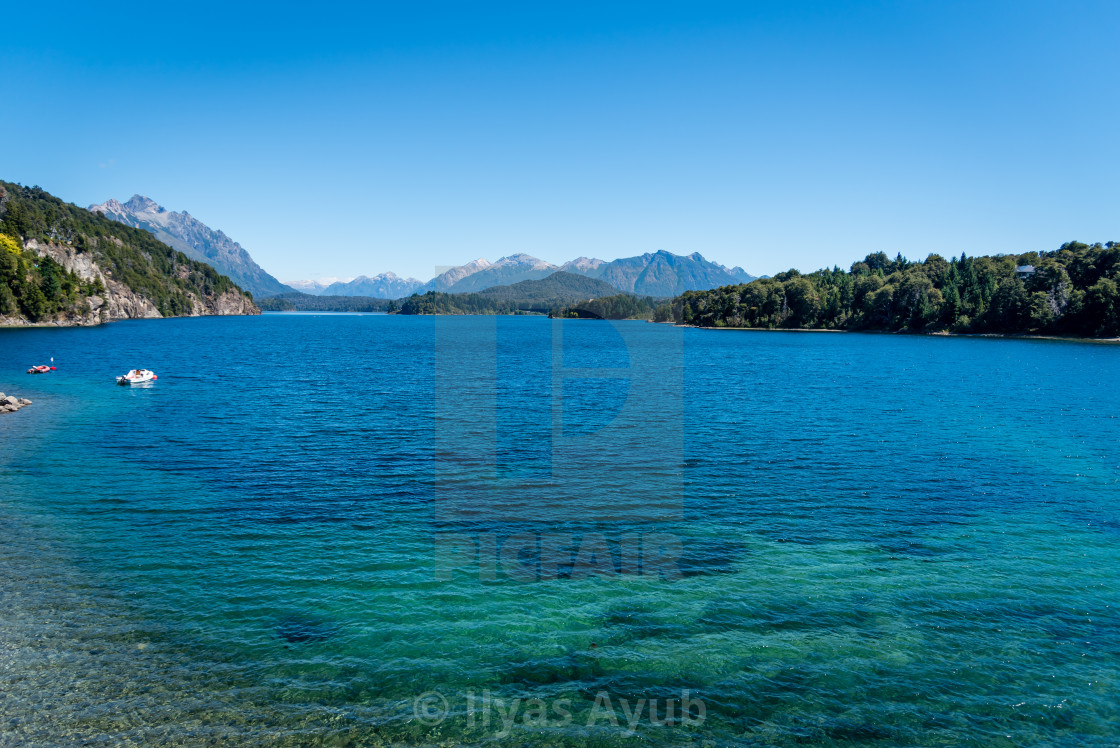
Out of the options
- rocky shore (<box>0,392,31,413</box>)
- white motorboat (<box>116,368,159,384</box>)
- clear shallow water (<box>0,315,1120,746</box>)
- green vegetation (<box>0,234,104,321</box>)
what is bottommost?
clear shallow water (<box>0,315,1120,746</box>)

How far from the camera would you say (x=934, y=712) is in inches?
569

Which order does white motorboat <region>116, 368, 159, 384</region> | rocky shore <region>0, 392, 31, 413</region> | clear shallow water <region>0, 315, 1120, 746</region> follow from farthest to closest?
white motorboat <region>116, 368, 159, 384</region>
rocky shore <region>0, 392, 31, 413</region>
clear shallow water <region>0, 315, 1120, 746</region>

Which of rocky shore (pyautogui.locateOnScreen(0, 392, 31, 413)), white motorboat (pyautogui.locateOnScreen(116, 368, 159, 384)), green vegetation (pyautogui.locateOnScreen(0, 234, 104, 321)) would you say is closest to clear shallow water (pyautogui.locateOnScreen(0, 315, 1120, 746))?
rocky shore (pyautogui.locateOnScreen(0, 392, 31, 413))

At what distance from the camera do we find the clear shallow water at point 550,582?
14.2m

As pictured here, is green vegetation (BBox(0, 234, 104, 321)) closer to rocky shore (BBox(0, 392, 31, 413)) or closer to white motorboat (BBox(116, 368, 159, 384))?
white motorboat (BBox(116, 368, 159, 384))

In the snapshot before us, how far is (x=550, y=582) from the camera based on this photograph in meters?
21.0

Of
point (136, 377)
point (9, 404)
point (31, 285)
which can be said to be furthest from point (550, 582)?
point (31, 285)

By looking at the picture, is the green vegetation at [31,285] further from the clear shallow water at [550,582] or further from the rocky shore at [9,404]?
the clear shallow water at [550,582]

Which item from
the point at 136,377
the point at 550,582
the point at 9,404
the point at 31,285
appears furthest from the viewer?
the point at 31,285

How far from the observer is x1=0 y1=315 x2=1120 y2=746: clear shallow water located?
560 inches

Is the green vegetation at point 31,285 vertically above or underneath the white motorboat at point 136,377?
above

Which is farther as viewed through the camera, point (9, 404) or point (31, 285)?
point (31, 285)

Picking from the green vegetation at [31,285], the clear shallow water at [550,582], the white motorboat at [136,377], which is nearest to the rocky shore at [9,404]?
the clear shallow water at [550,582]

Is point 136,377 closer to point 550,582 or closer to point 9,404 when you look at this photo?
point 9,404
